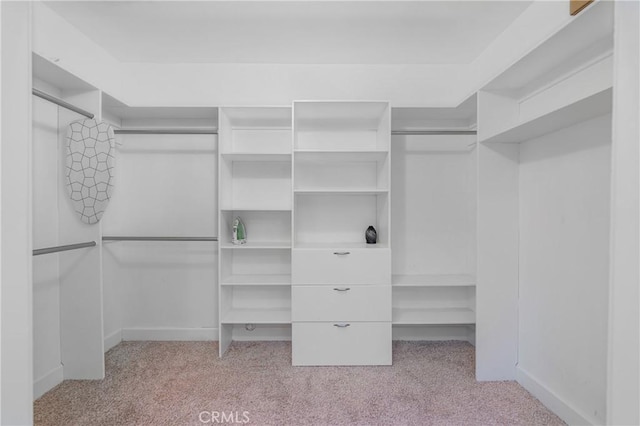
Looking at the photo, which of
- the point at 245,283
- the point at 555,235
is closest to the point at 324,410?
the point at 245,283

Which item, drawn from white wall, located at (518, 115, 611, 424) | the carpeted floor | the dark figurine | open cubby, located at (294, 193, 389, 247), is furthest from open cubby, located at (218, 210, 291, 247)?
white wall, located at (518, 115, 611, 424)

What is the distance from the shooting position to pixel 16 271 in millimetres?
1038

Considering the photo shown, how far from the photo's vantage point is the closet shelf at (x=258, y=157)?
2.58 metres

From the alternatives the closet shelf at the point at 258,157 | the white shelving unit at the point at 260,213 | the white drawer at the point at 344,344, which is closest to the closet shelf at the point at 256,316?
the white shelving unit at the point at 260,213

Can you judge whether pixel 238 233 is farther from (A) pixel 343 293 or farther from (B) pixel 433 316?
(B) pixel 433 316

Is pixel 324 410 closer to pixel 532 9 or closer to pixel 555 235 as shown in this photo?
pixel 555 235

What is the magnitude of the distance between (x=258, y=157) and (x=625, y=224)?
88.6 inches

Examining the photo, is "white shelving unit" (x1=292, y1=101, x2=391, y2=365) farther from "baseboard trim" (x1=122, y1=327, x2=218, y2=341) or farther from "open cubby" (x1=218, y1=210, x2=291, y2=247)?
"baseboard trim" (x1=122, y1=327, x2=218, y2=341)

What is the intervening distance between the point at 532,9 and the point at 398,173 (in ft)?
4.60

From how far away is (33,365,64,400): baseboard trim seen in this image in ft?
6.77

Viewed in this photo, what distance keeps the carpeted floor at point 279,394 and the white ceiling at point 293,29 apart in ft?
7.86

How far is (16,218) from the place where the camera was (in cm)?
104

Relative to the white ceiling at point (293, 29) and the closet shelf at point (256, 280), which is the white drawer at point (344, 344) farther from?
the white ceiling at point (293, 29)

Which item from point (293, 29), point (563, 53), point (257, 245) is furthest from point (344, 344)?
point (293, 29)
